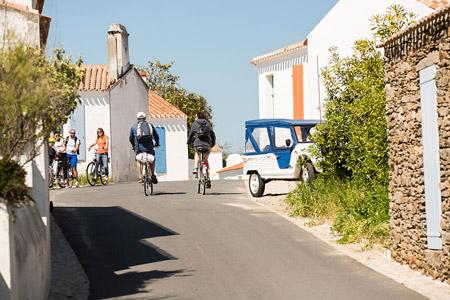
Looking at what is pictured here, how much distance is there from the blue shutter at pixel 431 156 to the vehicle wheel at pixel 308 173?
7.82 m

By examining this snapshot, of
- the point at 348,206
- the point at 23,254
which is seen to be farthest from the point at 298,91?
the point at 23,254

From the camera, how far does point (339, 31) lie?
29.7 m

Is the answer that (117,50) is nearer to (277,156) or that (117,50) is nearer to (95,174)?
Result: (95,174)

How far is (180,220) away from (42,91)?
923cm

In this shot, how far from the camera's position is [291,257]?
1311 centimetres

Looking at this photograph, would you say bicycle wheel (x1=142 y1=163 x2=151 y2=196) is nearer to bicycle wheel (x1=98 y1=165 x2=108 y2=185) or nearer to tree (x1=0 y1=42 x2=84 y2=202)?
bicycle wheel (x1=98 y1=165 x2=108 y2=185)

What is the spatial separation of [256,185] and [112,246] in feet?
25.7

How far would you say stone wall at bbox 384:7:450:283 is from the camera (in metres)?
11.1

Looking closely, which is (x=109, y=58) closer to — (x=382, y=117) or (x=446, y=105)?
(x=382, y=117)

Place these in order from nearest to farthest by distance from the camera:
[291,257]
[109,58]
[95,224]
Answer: [291,257] → [95,224] → [109,58]

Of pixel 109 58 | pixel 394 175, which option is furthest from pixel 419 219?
pixel 109 58

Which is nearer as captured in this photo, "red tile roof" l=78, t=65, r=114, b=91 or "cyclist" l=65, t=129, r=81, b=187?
"cyclist" l=65, t=129, r=81, b=187

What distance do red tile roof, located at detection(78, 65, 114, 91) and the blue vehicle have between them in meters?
16.6

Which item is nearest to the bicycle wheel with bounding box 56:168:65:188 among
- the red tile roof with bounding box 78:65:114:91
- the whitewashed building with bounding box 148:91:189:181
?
the red tile roof with bounding box 78:65:114:91
